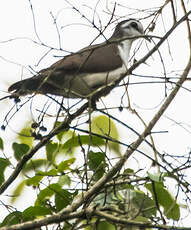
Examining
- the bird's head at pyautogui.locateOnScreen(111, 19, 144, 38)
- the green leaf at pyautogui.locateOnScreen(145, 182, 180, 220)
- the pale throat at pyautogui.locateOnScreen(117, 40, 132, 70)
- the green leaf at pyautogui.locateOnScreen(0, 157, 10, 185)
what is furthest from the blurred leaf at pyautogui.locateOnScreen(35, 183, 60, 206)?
the bird's head at pyautogui.locateOnScreen(111, 19, 144, 38)

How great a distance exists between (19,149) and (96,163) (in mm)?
583

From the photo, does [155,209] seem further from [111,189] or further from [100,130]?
[100,130]

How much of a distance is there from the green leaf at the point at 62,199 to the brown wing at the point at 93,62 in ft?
4.50

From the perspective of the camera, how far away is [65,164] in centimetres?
309

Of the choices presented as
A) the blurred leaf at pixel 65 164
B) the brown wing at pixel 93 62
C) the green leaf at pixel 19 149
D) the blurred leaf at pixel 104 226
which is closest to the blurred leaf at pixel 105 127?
the blurred leaf at pixel 65 164

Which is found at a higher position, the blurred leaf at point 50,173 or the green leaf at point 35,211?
Result: the blurred leaf at point 50,173

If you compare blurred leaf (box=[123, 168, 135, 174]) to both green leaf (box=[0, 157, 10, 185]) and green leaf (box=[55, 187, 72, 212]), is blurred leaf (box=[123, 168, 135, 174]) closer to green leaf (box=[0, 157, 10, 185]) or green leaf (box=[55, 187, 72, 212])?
green leaf (box=[55, 187, 72, 212])

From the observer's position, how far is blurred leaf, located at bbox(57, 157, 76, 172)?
3062 mm

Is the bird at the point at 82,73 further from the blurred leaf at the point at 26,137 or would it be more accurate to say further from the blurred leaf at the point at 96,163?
the blurred leaf at the point at 96,163

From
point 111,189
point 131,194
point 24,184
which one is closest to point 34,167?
point 24,184

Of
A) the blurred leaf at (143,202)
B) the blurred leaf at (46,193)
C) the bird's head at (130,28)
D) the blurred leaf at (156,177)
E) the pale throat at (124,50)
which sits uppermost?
the bird's head at (130,28)

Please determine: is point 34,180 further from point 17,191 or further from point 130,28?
point 130,28

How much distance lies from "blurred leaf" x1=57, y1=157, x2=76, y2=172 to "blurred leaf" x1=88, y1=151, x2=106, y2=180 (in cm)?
11

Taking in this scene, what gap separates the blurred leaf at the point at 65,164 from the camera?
306cm
